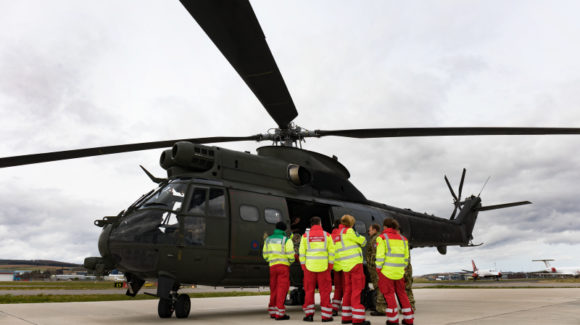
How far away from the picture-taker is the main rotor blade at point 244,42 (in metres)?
4.94

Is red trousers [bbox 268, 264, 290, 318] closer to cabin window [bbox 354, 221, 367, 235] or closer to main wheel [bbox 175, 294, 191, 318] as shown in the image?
main wheel [bbox 175, 294, 191, 318]

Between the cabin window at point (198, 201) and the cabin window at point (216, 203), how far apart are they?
0.13 meters

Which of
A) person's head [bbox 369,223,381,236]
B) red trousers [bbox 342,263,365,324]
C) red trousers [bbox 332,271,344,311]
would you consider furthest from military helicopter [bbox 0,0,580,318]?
red trousers [bbox 342,263,365,324]

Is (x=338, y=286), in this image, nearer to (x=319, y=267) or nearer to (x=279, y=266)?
(x=319, y=267)

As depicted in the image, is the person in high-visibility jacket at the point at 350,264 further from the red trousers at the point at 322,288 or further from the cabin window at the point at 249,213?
the cabin window at the point at 249,213

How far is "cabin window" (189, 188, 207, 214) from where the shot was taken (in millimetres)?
7883

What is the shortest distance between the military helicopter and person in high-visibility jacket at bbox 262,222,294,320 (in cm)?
93

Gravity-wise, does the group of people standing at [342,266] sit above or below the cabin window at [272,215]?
below

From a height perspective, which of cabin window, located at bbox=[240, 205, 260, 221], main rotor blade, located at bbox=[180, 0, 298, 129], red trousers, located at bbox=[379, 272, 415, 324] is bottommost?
red trousers, located at bbox=[379, 272, 415, 324]

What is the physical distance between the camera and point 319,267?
7.09 m

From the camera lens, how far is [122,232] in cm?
726

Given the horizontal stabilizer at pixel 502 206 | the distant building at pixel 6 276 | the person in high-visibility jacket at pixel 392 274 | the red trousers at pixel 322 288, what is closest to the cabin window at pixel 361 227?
the red trousers at pixel 322 288

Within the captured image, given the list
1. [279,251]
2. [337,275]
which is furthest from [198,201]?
[337,275]

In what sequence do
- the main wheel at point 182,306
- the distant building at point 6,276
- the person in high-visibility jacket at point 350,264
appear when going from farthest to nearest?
the distant building at point 6,276 < the main wheel at point 182,306 < the person in high-visibility jacket at point 350,264
